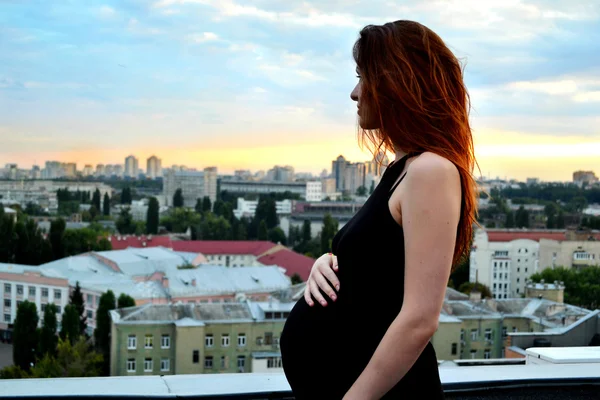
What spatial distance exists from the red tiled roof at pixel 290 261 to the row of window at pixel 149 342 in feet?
28.0

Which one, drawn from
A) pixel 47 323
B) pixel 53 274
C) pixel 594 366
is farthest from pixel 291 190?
pixel 594 366

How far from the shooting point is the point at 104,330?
36.1 feet

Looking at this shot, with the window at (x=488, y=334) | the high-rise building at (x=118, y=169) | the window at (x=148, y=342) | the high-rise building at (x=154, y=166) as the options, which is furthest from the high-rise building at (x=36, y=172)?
the window at (x=488, y=334)

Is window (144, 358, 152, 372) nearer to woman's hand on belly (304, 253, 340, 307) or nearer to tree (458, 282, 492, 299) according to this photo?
tree (458, 282, 492, 299)

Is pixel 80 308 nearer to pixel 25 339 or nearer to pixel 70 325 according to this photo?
pixel 70 325

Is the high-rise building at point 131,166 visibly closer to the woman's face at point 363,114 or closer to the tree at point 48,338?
the tree at point 48,338

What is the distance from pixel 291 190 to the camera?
62.3m

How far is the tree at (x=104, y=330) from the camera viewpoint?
10734 millimetres

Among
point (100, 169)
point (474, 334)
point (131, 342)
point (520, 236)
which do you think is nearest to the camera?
point (131, 342)

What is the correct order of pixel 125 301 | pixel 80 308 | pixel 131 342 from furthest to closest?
1. pixel 80 308
2. pixel 125 301
3. pixel 131 342

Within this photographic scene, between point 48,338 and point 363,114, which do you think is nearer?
point 363,114

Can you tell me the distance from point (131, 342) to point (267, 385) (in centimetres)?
957

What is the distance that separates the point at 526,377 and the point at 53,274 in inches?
610

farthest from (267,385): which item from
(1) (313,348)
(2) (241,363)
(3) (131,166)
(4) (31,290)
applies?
(3) (131,166)
